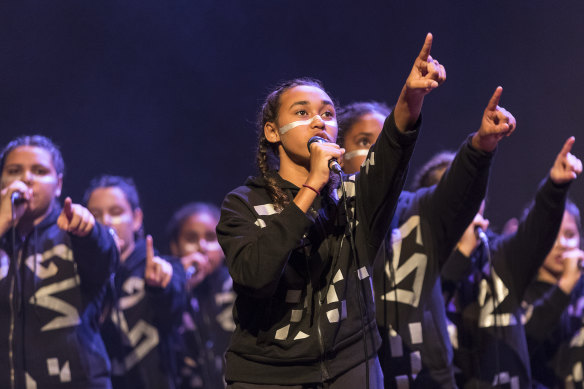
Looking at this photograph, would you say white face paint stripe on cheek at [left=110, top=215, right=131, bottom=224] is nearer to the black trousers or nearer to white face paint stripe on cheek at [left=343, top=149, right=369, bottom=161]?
white face paint stripe on cheek at [left=343, top=149, right=369, bottom=161]

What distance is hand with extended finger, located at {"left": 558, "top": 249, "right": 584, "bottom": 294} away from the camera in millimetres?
3769

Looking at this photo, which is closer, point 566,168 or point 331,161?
point 331,161

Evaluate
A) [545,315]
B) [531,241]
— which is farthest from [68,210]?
[545,315]

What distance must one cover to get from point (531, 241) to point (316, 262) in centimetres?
165

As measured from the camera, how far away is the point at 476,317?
11.1ft

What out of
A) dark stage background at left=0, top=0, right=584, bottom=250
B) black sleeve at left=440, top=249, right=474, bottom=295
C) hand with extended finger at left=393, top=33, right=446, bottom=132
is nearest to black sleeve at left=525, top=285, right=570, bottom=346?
black sleeve at left=440, top=249, right=474, bottom=295

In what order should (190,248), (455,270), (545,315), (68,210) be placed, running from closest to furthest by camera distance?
(68,210) → (455,270) → (545,315) → (190,248)

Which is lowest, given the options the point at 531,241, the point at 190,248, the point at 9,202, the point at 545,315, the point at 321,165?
the point at 545,315

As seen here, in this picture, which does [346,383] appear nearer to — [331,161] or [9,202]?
[331,161]

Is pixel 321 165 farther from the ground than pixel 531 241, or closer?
farther from the ground

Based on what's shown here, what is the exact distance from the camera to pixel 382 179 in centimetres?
192

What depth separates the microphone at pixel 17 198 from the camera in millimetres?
3221

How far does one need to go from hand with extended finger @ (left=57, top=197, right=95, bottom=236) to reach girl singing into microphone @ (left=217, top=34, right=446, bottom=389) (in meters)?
1.30

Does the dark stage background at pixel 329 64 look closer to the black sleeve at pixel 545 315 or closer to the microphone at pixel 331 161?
the black sleeve at pixel 545 315
